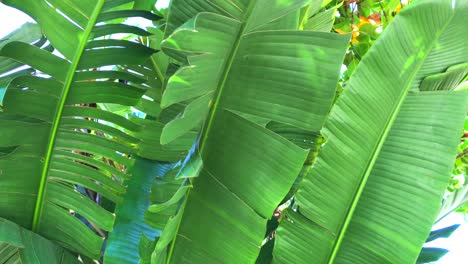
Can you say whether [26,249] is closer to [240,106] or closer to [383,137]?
[240,106]

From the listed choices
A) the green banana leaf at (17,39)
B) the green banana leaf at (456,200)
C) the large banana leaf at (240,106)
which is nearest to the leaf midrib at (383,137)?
the large banana leaf at (240,106)

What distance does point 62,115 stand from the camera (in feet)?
2.34

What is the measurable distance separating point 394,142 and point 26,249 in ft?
1.78

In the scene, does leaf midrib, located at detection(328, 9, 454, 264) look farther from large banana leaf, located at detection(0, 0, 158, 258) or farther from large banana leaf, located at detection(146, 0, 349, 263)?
large banana leaf, located at detection(0, 0, 158, 258)

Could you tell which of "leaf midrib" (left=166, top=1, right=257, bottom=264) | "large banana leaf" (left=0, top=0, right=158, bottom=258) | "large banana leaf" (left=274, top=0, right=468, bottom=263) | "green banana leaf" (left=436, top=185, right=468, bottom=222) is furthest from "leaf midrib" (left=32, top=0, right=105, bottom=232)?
"green banana leaf" (left=436, top=185, right=468, bottom=222)

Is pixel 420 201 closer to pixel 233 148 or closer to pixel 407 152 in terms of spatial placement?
pixel 407 152

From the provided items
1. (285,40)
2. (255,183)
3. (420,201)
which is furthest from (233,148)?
(420,201)

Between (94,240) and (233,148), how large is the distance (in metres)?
0.36

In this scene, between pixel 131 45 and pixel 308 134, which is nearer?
pixel 131 45

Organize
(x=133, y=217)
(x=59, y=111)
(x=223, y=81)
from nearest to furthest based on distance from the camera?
(x=223, y=81)
(x=59, y=111)
(x=133, y=217)

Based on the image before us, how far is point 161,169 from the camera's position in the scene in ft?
2.91

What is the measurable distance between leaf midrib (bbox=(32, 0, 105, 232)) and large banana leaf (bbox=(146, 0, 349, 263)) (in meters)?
0.13

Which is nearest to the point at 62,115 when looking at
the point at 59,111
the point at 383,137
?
the point at 59,111

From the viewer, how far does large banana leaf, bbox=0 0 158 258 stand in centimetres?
65
